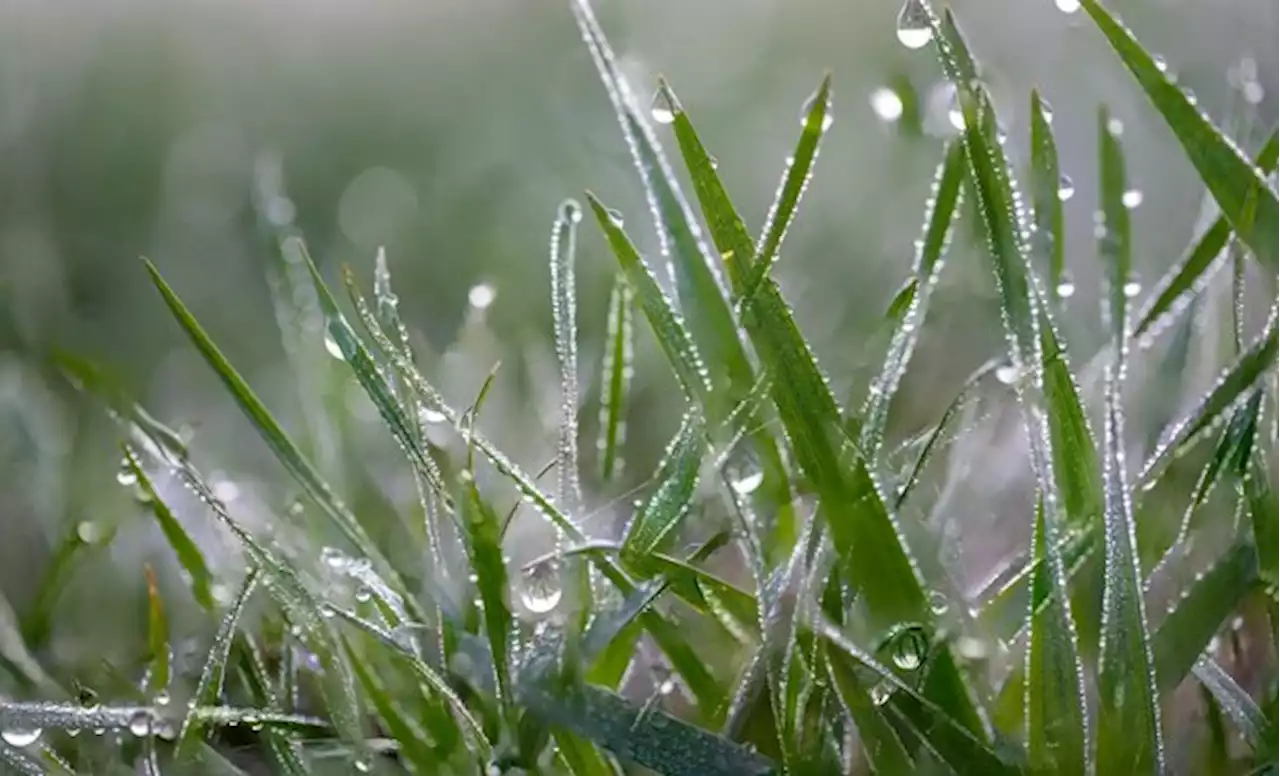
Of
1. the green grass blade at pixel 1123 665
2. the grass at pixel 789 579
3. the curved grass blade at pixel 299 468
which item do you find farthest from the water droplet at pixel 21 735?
the green grass blade at pixel 1123 665

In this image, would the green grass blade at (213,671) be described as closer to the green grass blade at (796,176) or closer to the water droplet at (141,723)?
the water droplet at (141,723)

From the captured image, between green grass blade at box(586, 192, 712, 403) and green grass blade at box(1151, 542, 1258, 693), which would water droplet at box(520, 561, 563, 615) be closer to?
green grass blade at box(586, 192, 712, 403)

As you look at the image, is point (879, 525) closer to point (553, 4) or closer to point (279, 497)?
point (279, 497)

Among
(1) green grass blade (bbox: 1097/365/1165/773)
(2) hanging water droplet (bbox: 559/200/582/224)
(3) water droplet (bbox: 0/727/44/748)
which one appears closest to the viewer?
(1) green grass blade (bbox: 1097/365/1165/773)

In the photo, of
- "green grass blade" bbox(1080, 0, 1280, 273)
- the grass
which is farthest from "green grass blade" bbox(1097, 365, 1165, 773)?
"green grass blade" bbox(1080, 0, 1280, 273)

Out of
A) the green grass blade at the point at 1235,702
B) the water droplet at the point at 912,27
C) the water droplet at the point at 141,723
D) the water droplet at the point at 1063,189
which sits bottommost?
the water droplet at the point at 141,723
